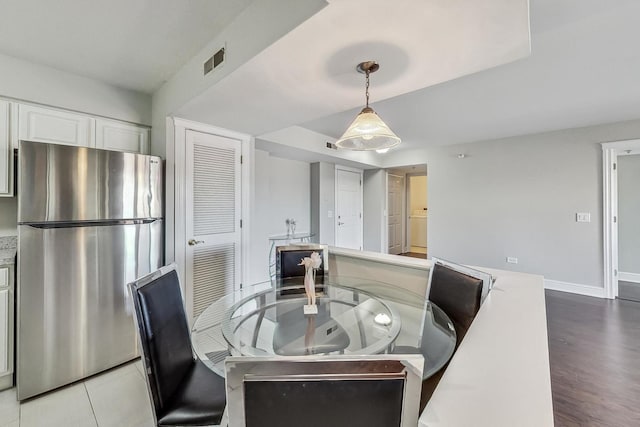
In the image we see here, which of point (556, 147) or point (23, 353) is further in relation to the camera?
point (556, 147)

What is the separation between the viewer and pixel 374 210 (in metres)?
5.96

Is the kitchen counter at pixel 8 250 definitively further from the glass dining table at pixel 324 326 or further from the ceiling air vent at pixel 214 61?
the ceiling air vent at pixel 214 61

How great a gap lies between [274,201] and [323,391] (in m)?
4.00

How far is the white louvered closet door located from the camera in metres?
A: 2.57

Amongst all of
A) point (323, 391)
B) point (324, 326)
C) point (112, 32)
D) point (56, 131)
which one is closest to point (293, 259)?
point (324, 326)

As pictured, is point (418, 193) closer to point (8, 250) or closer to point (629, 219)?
point (629, 219)

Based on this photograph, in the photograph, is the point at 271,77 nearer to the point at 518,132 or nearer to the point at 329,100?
the point at 329,100

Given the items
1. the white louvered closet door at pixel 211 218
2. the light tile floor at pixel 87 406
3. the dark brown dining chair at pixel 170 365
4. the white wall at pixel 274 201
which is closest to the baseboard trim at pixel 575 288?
the white wall at pixel 274 201

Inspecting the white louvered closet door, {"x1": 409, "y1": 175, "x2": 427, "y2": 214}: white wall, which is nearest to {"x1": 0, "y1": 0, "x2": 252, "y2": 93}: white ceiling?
the white louvered closet door

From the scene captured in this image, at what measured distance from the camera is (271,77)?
1692 millimetres

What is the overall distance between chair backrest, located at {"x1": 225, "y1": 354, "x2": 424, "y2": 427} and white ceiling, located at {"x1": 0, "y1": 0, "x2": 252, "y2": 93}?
5.99 feet

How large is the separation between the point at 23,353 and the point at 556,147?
624 cm

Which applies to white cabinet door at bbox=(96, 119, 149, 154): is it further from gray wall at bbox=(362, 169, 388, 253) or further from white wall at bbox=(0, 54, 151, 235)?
gray wall at bbox=(362, 169, 388, 253)

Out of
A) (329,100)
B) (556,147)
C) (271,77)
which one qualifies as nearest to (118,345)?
(271,77)
